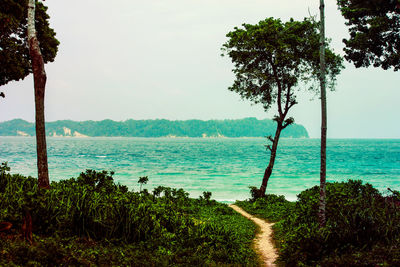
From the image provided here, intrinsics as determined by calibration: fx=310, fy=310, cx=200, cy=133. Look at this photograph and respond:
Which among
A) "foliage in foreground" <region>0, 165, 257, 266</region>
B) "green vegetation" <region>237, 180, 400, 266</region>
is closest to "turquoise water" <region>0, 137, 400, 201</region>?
"foliage in foreground" <region>0, 165, 257, 266</region>

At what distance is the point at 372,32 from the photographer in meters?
17.0

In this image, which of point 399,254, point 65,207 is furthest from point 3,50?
point 399,254

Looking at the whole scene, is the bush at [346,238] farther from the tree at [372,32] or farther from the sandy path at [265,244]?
the tree at [372,32]

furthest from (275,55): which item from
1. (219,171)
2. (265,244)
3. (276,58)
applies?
(219,171)

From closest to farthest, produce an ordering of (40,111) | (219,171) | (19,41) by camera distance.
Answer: (40,111), (19,41), (219,171)

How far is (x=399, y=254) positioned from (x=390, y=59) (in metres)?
14.1

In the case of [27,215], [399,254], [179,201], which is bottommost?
[179,201]

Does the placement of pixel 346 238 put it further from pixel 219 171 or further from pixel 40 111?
pixel 219 171

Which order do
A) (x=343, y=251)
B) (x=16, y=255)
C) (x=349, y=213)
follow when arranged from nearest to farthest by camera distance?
(x=16, y=255) → (x=343, y=251) → (x=349, y=213)

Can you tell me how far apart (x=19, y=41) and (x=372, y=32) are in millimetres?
18832

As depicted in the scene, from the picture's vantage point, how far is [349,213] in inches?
350

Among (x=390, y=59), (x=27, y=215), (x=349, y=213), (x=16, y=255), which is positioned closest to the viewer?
(x=16, y=255)

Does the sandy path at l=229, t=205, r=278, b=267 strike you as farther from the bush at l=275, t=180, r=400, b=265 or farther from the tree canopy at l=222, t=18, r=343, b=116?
the tree canopy at l=222, t=18, r=343, b=116

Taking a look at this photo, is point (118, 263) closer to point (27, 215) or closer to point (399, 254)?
point (27, 215)
